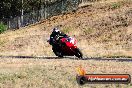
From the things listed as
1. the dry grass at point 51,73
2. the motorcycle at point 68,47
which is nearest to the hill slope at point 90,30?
the motorcycle at point 68,47

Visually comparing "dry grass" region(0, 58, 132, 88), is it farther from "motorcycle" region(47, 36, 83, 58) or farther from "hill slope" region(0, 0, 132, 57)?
"hill slope" region(0, 0, 132, 57)

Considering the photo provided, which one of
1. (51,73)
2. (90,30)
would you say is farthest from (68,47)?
(90,30)

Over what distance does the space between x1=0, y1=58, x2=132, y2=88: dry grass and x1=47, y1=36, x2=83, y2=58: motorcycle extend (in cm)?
297

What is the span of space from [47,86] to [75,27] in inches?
1272

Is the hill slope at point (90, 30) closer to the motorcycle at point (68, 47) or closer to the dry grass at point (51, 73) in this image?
the motorcycle at point (68, 47)

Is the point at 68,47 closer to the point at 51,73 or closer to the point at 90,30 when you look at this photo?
the point at 51,73

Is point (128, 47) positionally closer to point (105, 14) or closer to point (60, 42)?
point (60, 42)

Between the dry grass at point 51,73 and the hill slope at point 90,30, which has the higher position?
the hill slope at point 90,30

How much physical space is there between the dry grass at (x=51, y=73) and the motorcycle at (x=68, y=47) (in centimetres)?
297

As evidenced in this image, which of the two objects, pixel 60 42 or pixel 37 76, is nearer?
pixel 37 76

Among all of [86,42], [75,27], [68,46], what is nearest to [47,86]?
[68,46]

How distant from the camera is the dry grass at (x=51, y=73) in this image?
1645 centimetres

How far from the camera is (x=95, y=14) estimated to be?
50.7 meters

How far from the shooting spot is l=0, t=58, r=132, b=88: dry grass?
16.5m
